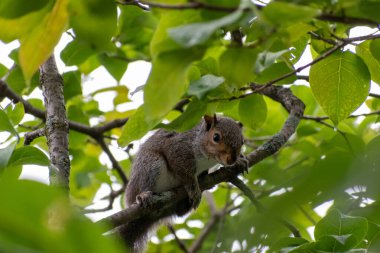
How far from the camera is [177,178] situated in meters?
3.81

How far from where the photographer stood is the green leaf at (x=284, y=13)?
3.19 ft

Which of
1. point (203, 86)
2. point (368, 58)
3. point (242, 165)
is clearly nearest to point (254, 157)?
point (242, 165)

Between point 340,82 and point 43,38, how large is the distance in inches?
45.0

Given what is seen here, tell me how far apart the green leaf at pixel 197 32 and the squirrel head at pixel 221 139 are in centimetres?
265

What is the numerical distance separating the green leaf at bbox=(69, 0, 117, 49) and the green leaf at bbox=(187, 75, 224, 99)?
253 mm

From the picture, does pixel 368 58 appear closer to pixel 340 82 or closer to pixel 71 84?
pixel 340 82

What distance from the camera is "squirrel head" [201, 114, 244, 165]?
148 inches

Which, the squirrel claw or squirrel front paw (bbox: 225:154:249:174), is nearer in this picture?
squirrel front paw (bbox: 225:154:249:174)

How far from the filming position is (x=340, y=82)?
6.75 ft

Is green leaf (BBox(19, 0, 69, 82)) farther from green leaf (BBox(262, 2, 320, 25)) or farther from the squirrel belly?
the squirrel belly

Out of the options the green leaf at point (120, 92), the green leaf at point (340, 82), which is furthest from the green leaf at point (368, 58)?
the green leaf at point (120, 92)

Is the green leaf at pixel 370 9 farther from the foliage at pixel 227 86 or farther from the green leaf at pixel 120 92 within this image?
the green leaf at pixel 120 92

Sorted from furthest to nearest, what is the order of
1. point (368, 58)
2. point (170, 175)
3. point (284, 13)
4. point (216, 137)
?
point (216, 137) → point (170, 175) → point (368, 58) → point (284, 13)

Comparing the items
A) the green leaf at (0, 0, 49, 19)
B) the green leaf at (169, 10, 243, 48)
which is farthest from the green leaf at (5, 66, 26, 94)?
the green leaf at (169, 10, 243, 48)
